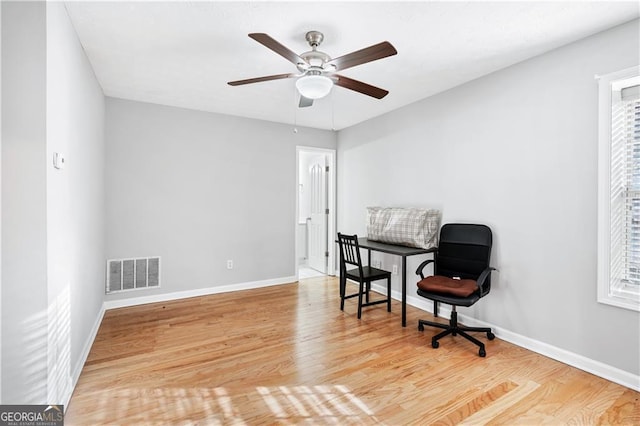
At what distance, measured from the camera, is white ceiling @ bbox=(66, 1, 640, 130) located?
2018 millimetres

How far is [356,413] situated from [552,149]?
246cm

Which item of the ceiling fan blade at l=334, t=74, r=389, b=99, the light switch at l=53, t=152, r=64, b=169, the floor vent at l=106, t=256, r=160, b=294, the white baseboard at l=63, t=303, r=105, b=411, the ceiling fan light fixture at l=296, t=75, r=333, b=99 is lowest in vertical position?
the white baseboard at l=63, t=303, r=105, b=411

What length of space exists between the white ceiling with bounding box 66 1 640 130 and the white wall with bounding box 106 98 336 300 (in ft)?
2.24

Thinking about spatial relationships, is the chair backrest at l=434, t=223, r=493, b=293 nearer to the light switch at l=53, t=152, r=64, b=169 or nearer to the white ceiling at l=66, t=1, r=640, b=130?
the white ceiling at l=66, t=1, r=640, b=130

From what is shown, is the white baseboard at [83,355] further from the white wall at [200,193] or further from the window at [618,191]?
the window at [618,191]

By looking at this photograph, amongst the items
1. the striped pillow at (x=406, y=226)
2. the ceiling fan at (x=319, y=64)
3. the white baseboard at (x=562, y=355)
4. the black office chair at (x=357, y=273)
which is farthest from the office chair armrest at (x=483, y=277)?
the ceiling fan at (x=319, y=64)

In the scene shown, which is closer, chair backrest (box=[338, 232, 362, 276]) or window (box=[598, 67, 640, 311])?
window (box=[598, 67, 640, 311])

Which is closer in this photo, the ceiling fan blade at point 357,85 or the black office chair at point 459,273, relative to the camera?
the ceiling fan blade at point 357,85

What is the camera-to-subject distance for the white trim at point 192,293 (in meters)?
3.79

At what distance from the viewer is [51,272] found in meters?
1.65

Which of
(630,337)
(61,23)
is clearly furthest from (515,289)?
(61,23)

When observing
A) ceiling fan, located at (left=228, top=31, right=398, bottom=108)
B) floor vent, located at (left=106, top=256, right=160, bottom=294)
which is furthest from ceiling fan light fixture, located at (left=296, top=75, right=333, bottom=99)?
floor vent, located at (left=106, top=256, right=160, bottom=294)

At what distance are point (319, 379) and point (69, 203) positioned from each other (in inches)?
80.1

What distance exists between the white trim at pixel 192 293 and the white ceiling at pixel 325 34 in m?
2.43
